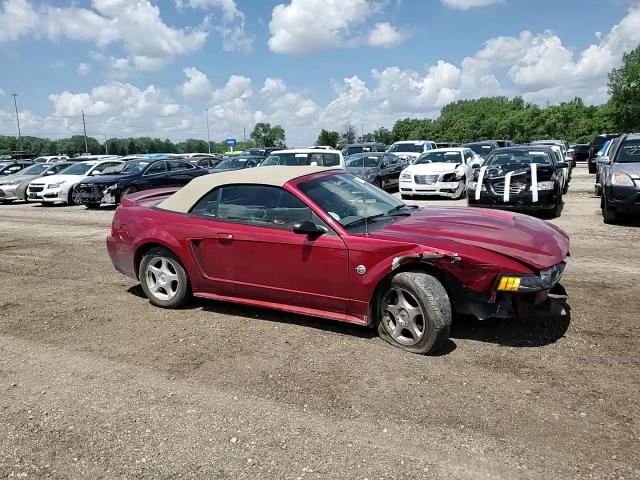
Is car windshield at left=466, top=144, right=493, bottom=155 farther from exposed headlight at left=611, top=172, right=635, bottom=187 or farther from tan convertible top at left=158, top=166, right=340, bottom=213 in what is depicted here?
tan convertible top at left=158, top=166, right=340, bottom=213

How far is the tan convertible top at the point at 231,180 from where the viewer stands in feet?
16.5

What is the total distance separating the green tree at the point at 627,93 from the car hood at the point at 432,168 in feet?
187

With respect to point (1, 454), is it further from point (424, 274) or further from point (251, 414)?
point (424, 274)

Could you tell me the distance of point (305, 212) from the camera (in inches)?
183

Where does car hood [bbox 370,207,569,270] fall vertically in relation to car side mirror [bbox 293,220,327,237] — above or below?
below

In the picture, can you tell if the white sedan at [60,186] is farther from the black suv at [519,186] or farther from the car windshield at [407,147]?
the black suv at [519,186]

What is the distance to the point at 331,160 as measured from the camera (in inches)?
576

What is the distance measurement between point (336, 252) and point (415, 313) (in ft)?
2.68

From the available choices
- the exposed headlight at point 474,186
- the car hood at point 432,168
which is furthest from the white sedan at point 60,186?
the exposed headlight at point 474,186

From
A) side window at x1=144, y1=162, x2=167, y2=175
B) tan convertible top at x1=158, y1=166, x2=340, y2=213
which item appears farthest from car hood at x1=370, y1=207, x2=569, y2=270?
side window at x1=144, y1=162, x2=167, y2=175

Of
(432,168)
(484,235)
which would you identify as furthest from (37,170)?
(484,235)

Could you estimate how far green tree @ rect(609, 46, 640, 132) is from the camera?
60938mm

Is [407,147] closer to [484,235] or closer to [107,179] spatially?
[107,179]

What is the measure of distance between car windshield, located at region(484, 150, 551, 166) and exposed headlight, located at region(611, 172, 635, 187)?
6.94 feet
